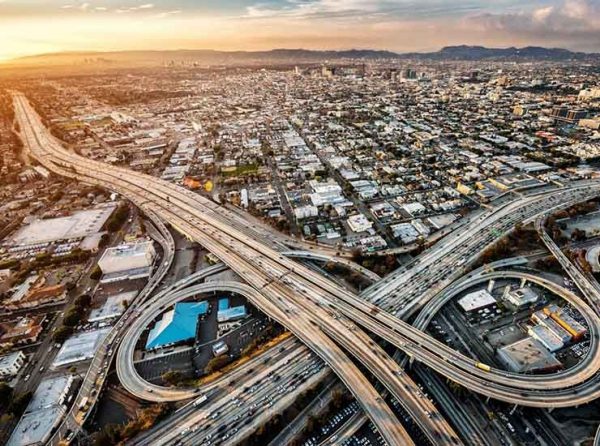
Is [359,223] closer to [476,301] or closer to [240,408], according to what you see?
[476,301]

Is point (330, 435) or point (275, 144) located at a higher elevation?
point (275, 144)

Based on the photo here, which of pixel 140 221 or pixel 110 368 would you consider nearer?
pixel 110 368

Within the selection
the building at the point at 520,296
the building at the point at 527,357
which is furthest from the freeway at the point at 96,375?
the building at the point at 520,296

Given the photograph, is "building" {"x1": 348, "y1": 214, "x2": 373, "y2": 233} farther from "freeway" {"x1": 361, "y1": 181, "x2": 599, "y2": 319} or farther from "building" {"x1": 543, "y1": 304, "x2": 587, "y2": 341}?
"building" {"x1": 543, "y1": 304, "x2": 587, "y2": 341}

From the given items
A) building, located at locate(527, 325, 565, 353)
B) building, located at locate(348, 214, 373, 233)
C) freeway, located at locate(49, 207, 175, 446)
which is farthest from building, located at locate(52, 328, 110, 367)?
building, located at locate(527, 325, 565, 353)

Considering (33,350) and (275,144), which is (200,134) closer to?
(275,144)

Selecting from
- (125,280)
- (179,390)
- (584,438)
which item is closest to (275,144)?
(125,280)

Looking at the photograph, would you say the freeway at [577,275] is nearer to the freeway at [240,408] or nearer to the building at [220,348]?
the freeway at [240,408]
